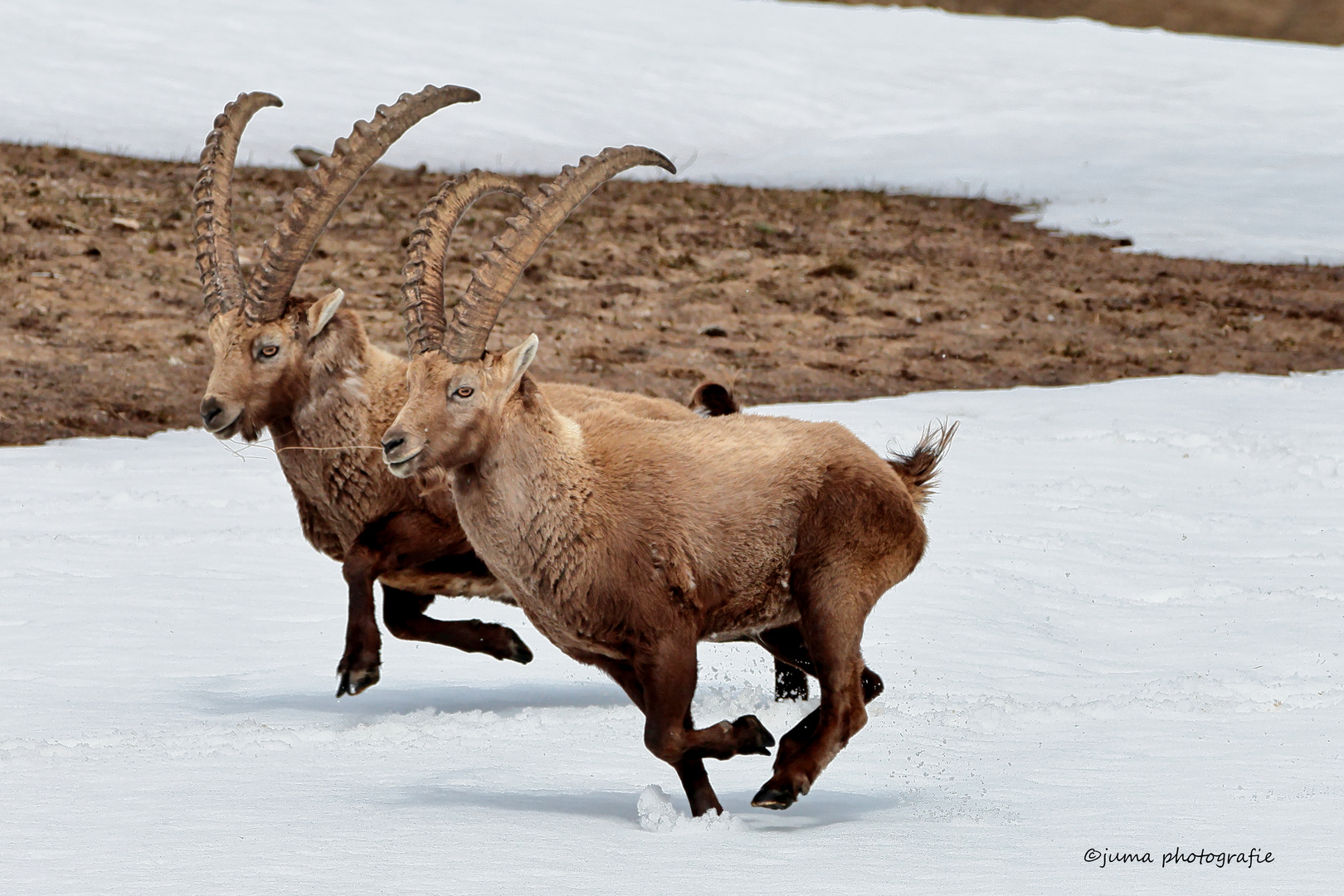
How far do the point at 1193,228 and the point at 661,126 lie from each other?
31.2ft

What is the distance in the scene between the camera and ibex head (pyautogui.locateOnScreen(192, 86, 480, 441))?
24.6 feet

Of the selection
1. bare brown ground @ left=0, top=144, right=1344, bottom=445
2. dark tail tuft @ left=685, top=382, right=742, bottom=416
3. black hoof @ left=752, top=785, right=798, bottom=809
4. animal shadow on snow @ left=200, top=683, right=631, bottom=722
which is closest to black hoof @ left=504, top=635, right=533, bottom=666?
animal shadow on snow @ left=200, top=683, right=631, bottom=722

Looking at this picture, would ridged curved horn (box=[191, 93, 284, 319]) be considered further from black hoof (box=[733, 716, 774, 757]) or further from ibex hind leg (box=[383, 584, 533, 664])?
black hoof (box=[733, 716, 774, 757])

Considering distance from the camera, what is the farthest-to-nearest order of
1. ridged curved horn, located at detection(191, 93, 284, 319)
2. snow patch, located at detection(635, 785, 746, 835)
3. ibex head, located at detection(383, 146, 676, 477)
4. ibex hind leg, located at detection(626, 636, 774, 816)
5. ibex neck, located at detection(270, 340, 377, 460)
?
1. ridged curved horn, located at detection(191, 93, 284, 319)
2. ibex neck, located at detection(270, 340, 377, 460)
3. ibex head, located at detection(383, 146, 676, 477)
4. ibex hind leg, located at detection(626, 636, 774, 816)
5. snow patch, located at detection(635, 785, 746, 835)

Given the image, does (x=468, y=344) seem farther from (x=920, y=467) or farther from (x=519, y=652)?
(x=519, y=652)

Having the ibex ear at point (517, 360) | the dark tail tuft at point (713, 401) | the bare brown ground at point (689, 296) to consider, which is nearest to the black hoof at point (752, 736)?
the ibex ear at point (517, 360)

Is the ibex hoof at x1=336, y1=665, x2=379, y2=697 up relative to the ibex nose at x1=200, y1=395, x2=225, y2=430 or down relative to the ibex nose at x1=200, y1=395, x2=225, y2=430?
down

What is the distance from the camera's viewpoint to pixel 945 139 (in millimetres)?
30422

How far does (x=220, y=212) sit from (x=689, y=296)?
12068 millimetres

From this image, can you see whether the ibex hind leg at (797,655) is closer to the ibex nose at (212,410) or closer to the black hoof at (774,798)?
the black hoof at (774,798)

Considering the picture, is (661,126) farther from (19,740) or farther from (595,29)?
(19,740)

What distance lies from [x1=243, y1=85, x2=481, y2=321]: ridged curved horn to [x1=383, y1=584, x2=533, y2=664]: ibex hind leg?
143cm

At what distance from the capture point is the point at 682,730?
550 cm

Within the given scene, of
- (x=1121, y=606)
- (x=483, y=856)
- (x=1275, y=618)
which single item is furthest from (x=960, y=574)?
(x=483, y=856)
